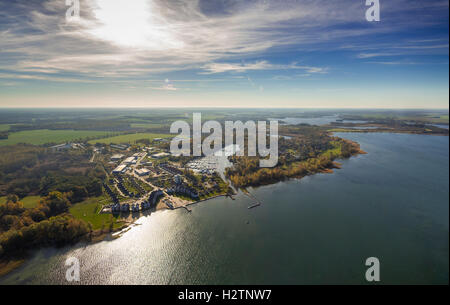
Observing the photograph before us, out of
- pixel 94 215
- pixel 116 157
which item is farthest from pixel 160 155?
pixel 94 215

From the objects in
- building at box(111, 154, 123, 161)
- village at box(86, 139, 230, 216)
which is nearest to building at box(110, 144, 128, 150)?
village at box(86, 139, 230, 216)

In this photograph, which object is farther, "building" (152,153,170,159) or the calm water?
"building" (152,153,170,159)

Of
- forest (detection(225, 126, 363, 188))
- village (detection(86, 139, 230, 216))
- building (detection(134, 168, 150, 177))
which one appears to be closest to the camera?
village (detection(86, 139, 230, 216))

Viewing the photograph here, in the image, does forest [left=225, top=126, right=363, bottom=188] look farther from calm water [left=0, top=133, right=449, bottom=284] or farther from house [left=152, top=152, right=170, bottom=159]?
house [left=152, top=152, right=170, bottom=159]

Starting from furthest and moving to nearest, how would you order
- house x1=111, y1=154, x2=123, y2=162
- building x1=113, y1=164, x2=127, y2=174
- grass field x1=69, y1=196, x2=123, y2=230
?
1. house x1=111, y1=154, x2=123, y2=162
2. building x1=113, y1=164, x2=127, y2=174
3. grass field x1=69, y1=196, x2=123, y2=230

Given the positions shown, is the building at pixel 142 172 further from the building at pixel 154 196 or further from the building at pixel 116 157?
the building at pixel 116 157

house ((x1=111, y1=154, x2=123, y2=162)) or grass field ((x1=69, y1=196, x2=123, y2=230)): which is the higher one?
house ((x1=111, y1=154, x2=123, y2=162))
